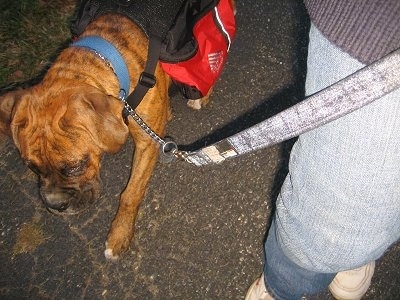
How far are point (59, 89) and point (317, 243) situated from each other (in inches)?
62.6

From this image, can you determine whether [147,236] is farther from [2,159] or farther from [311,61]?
[311,61]

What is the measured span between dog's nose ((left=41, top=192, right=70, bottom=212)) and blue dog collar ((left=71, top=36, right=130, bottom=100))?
0.70 m

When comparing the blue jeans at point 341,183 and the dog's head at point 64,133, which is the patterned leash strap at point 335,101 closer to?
the blue jeans at point 341,183

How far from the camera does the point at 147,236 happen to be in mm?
2969

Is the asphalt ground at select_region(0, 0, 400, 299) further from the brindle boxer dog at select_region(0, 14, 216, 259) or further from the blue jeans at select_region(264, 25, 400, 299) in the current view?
the blue jeans at select_region(264, 25, 400, 299)

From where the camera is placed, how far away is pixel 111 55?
7.89 feet

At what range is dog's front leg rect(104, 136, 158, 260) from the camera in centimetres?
285

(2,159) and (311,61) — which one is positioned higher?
(311,61)

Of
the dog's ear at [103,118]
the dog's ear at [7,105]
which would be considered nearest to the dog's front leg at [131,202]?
the dog's ear at [103,118]

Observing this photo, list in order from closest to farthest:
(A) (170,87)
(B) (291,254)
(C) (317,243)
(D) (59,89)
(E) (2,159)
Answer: (C) (317,243), (B) (291,254), (D) (59,89), (A) (170,87), (E) (2,159)

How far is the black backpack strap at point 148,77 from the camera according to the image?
2.41 metres

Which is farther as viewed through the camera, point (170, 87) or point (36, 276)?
point (170, 87)

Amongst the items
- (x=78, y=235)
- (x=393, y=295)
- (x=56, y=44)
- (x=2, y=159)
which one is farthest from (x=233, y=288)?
(x=56, y=44)

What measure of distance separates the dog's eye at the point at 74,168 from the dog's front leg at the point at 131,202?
20.9 inches
